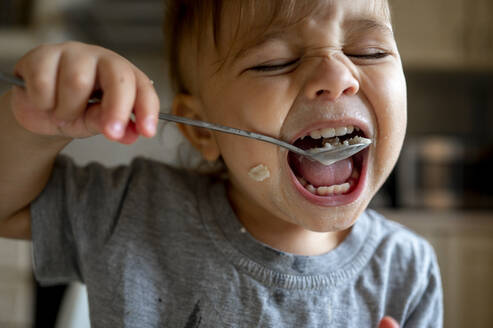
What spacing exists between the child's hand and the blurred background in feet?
3.40

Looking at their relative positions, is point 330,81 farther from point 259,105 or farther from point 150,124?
point 150,124

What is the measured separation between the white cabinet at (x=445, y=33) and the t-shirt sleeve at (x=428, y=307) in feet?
5.32

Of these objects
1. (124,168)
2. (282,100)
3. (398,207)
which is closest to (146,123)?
(282,100)

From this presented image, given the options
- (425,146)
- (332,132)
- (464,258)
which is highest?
(332,132)

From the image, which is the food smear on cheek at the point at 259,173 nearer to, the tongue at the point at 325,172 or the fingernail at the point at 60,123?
the tongue at the point at 325,172

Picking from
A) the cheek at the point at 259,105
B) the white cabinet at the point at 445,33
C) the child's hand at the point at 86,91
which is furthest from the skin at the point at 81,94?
the white cabinet at the point at 445,33

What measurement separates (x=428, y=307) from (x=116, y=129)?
0.50 m

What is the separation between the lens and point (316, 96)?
484 mm

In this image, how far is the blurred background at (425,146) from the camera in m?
1.74

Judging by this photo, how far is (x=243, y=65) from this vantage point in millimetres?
520

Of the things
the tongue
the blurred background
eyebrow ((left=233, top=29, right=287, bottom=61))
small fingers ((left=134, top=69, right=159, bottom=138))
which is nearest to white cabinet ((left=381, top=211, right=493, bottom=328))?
the blurred background

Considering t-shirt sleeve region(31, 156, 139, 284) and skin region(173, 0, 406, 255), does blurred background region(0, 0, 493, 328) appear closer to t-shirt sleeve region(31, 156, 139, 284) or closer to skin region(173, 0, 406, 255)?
t-shirt sleeve region(31, 156, 139, 284)

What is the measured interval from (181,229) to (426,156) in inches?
61.3

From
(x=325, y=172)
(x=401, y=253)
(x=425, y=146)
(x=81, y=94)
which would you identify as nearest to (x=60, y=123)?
(x=81, y=94)
